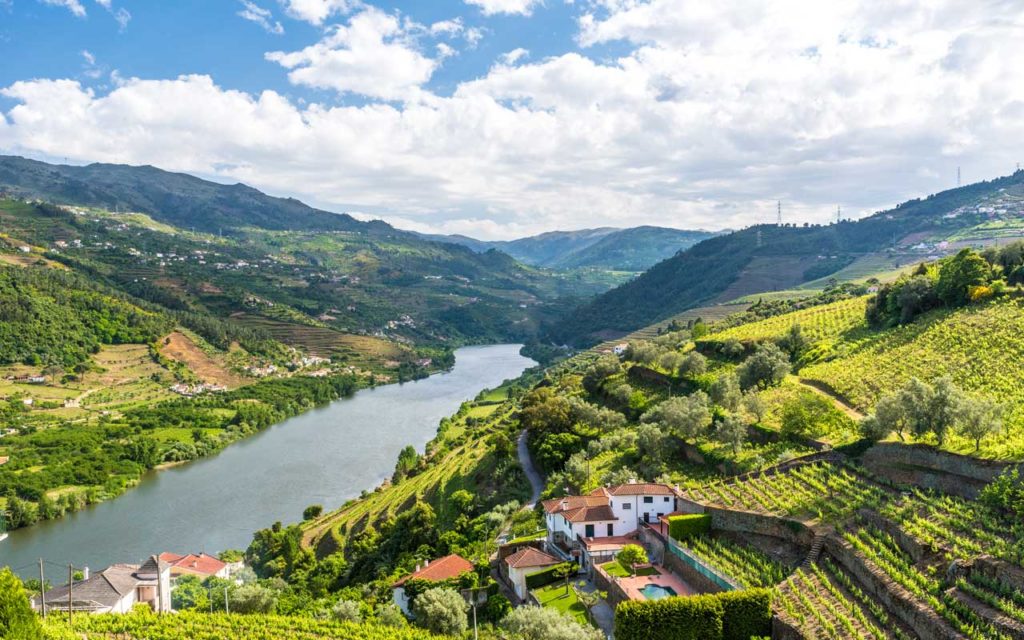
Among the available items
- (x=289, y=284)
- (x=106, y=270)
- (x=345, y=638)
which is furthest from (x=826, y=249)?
(x=345, y=638)

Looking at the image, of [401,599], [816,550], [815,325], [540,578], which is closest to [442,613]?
[540,578]

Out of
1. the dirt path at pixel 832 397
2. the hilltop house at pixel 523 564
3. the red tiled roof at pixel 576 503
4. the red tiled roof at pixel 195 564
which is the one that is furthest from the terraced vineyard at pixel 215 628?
the dirt path at pixel 832 397

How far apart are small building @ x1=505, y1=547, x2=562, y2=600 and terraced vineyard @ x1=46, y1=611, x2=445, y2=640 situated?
4517 mm

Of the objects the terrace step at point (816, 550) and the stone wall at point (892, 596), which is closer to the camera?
the stone wall at point (892, 596)

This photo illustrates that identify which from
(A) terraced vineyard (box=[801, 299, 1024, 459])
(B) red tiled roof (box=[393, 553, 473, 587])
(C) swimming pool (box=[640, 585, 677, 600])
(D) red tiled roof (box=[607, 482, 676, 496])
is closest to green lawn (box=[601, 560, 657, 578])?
(C) swimming pool (box=[640, 585, 677, 600])

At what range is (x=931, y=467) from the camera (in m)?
22.3

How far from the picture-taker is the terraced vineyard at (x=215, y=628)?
76.4ft

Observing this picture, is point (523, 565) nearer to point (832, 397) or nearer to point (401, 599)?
point (401, 599)

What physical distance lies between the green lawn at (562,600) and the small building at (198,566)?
2128 centimetres

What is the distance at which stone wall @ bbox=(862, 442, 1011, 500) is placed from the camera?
20375mm

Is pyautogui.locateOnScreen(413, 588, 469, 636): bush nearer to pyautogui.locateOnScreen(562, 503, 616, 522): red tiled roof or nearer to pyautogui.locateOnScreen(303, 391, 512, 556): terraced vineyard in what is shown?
pyautogui.locateOnScreen(562, 503, 616, 522): red tiled roof

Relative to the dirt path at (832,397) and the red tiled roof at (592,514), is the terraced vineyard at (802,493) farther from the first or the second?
the dirt path at (832,397)

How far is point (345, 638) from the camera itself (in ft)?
76.9

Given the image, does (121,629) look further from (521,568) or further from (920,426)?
(920,426)
